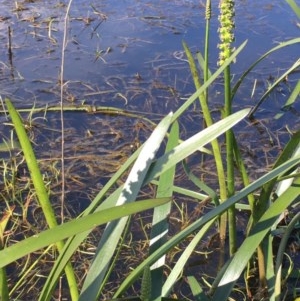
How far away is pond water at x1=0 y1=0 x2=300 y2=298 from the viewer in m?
2.22

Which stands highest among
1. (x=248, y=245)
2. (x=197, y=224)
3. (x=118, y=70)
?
(x=197, y=224)

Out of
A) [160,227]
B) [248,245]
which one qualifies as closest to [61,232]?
[160,227]

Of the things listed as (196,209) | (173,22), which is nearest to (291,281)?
(196,209)

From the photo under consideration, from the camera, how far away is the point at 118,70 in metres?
2.87

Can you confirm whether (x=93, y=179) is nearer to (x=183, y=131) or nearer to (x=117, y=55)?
(x=183, y=131)

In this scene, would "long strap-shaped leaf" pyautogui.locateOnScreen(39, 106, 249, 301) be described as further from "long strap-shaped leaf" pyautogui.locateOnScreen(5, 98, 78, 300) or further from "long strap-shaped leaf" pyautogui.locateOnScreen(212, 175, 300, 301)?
"long strap-shaped leaf" pyautogui.locateOnScreen(212, 175, 300, 301)

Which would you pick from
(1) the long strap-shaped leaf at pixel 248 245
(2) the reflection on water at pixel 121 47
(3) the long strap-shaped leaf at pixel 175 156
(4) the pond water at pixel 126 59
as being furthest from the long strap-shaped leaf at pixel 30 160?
(2) the reflection on water at pixel 121 47

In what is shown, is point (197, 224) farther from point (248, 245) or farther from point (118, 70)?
point (118, 70)

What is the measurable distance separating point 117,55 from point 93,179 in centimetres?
117

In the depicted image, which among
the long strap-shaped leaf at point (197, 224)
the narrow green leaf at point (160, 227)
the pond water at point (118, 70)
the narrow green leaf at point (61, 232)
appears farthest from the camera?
the pond water at point (118, 70)

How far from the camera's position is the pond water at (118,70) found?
222 centimetres

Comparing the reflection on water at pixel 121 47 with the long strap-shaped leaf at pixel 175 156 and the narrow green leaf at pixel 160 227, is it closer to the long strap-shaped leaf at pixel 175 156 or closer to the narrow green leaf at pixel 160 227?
the narrow green leaf at pixel 160 227

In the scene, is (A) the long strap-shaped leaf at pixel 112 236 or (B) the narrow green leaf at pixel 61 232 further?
(A) the long strap-shaped leaf at pixel 112 236

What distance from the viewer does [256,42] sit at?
3.13 metres
